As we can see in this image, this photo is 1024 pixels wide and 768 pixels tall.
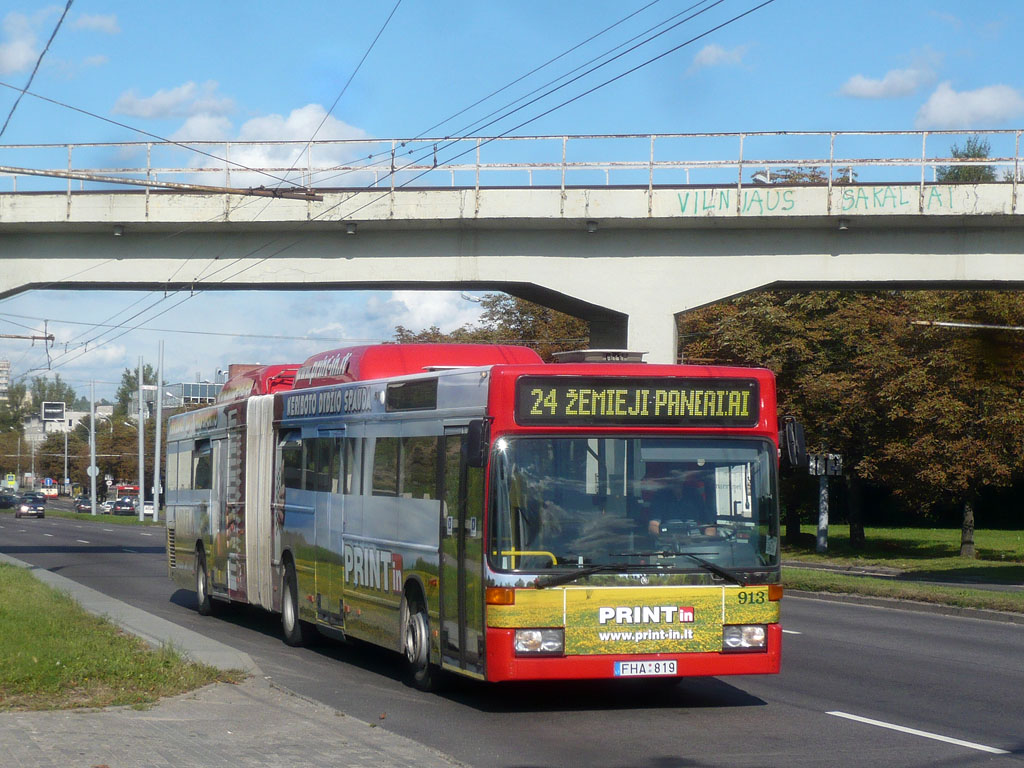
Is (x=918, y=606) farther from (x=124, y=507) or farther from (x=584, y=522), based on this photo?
(x=124, y=507)

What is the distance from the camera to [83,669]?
10.4 meters

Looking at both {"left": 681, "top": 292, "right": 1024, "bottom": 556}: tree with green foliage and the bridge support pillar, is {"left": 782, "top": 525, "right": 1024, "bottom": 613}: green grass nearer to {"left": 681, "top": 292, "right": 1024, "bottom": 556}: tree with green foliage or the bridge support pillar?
{"left": 681, "top": 292, "right": 1024, "bottom": 556}: tree with green foliage

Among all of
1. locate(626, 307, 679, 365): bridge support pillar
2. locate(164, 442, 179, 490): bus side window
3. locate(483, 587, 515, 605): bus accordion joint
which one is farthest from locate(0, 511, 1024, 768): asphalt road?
locate(626, 307, 679, 365): bridge support pillar

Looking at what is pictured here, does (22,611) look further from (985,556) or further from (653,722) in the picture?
(985,556)

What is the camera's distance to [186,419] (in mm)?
21234

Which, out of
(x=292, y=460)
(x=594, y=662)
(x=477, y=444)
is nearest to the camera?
(x=594, y=662)

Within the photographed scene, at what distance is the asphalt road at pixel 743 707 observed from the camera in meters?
8.73

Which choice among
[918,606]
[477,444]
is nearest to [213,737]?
[477,444]

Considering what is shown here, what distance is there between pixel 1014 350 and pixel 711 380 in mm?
2574

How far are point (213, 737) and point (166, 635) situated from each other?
18.7 ft

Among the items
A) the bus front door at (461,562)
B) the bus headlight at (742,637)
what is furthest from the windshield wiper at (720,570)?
the bus front door at (461,562)

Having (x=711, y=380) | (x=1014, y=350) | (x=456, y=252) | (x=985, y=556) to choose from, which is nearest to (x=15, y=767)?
(x=711, y=380)

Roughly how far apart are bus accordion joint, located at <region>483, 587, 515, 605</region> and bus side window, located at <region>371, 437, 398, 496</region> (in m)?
2.47

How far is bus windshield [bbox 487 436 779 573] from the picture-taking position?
10.1m
